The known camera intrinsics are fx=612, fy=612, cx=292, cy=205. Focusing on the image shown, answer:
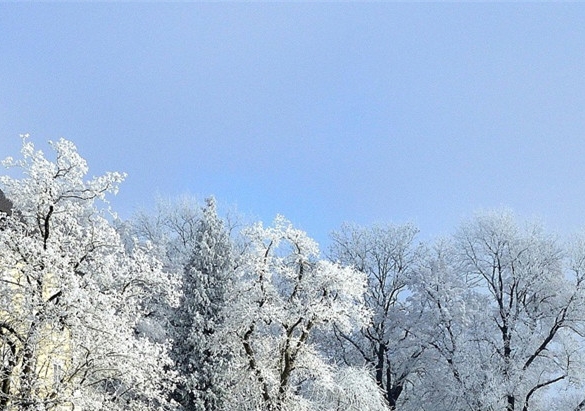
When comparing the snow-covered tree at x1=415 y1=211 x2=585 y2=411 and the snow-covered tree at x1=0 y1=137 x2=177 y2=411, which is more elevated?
the snow-covered tree at x1=415 y1=211 x2=585 y2=411

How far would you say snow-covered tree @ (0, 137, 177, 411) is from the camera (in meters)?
9.81

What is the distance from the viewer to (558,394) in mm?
22422

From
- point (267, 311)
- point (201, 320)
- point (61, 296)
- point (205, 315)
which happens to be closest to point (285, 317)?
point (267, 311)

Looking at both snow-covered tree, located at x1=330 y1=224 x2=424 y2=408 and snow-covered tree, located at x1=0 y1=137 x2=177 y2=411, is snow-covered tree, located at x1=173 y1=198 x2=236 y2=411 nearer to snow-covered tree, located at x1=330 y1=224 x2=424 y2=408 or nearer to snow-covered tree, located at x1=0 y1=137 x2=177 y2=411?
snow-covered tree, located at x1=330 y1=224 x2=424 y2=408

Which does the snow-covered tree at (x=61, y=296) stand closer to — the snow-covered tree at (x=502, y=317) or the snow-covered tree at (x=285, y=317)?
→ the snow-covered tree at (x=285, y=317)

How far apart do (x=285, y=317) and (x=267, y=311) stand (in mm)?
584

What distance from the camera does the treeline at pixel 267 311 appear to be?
1030 centimetres

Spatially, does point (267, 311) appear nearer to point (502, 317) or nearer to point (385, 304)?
point (502, 317)

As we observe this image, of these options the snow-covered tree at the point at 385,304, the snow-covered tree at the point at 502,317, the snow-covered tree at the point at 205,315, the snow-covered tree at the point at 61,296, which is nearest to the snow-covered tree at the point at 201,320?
the snow-covered tree at the point at 205,315

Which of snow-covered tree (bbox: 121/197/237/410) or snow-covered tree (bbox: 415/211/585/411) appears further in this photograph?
snow-covered tree (bbox: 415/211/585/411)

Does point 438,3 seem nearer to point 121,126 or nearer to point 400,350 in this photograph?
point 121,126

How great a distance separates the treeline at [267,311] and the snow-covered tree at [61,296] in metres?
0.04

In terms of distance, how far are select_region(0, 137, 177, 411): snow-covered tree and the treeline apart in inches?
1.4

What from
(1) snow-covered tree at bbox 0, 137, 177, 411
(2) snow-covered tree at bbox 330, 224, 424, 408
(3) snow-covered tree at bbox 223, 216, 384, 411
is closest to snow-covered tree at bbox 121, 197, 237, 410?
(3) snow-covered tree at bbox 223, 216, 384, 411
